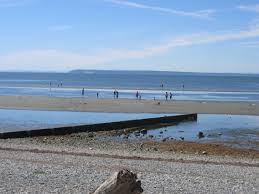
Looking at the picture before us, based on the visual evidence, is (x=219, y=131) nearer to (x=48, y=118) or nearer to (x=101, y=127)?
(x=101, y=127)

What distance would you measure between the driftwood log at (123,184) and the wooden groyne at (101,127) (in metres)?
18.2

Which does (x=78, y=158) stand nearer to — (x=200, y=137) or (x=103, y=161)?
(x=103, y=161)

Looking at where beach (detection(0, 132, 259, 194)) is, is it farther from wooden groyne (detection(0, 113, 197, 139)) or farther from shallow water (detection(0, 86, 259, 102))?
shallow water (detection(0, 86, 259, 102))

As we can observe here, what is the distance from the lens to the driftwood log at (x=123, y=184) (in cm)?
776

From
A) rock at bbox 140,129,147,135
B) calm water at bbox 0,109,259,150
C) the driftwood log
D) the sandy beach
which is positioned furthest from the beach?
rock at bbox 140,129,147,135

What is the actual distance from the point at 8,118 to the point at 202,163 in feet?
73.0

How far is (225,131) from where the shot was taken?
3222 centimetres

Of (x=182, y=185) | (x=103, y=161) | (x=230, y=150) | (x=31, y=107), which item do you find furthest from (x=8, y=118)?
(x=182, y=185)

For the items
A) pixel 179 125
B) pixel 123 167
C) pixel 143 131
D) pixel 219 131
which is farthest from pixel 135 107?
pixel 123 167

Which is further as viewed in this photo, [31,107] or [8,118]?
[31,107]

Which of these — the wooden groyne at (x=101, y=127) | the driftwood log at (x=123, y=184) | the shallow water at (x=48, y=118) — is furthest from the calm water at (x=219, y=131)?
the driftwood log at (x=123, y=184)

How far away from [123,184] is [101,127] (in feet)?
79.5

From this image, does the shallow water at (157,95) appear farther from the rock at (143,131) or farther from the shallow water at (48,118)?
the rock at (143,131)

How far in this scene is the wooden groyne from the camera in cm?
2638
